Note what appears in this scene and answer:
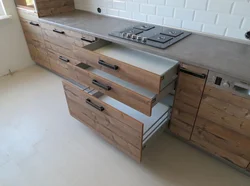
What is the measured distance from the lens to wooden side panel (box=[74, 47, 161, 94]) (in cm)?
109

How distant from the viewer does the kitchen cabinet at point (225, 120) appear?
1.07 meters

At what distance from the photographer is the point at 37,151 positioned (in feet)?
5.16

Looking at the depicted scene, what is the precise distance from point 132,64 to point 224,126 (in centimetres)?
73

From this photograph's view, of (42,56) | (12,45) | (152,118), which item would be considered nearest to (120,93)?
(152,118)

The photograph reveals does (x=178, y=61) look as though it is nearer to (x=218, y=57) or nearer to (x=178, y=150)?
(x=218, y=57)

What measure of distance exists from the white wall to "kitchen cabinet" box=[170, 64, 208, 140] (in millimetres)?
2406

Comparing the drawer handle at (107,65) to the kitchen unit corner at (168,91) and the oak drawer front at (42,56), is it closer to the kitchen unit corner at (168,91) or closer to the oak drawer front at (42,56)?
the kitchen unit corner at (168,91)

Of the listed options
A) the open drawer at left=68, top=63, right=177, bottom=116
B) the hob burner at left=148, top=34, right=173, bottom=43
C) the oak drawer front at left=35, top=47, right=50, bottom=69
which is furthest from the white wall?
the hob burner at left=148, top=34, right=173, bottom=43

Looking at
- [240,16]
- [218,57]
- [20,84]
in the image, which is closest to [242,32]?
[240,16]

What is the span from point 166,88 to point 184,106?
25 centimetres

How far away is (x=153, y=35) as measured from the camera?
1524 millimetres

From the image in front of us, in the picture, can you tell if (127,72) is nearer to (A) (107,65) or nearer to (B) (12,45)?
(A) (107,65)

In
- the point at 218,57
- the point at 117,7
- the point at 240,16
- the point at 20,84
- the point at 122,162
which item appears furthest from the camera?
the point at 20,84

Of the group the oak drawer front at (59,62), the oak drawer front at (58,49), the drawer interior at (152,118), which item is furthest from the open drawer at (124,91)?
the oak drawer front at (59,62)
